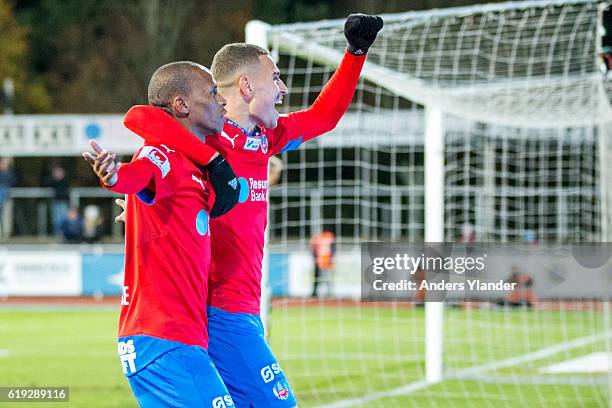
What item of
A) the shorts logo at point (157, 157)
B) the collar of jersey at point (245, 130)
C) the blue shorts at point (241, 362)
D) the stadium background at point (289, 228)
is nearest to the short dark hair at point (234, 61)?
the collar of jersey at point (245, 130)

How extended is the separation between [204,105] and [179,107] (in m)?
0.10

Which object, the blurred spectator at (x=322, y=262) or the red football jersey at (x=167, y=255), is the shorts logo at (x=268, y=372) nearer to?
the red football jersey at (x=167, y=255)

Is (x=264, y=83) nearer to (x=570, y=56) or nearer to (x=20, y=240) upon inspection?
(x=570, y=56)

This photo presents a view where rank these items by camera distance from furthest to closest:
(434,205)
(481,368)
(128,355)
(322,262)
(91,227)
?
1. (91,227)
2. (322,262)
3. (481,368)
4. (434,205)
5. (128,355)

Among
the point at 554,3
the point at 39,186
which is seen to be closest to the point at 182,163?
the point at 554,3

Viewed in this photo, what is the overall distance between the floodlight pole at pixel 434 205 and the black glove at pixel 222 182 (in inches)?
246

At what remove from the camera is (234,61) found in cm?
470

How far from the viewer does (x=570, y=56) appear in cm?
1023

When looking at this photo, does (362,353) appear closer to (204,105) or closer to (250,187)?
(250,187)

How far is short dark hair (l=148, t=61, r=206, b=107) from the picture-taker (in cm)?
404

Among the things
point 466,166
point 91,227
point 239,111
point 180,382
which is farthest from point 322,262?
point 180,382

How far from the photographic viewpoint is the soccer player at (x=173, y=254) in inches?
151

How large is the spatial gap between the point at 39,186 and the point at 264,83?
28.9 m

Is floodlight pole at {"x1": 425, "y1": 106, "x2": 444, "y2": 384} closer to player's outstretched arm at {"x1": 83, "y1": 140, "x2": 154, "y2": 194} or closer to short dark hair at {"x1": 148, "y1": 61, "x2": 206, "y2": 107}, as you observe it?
short dark hair at {"x1": 148, "y1": 61, "x2": 206, "y2": 107}
